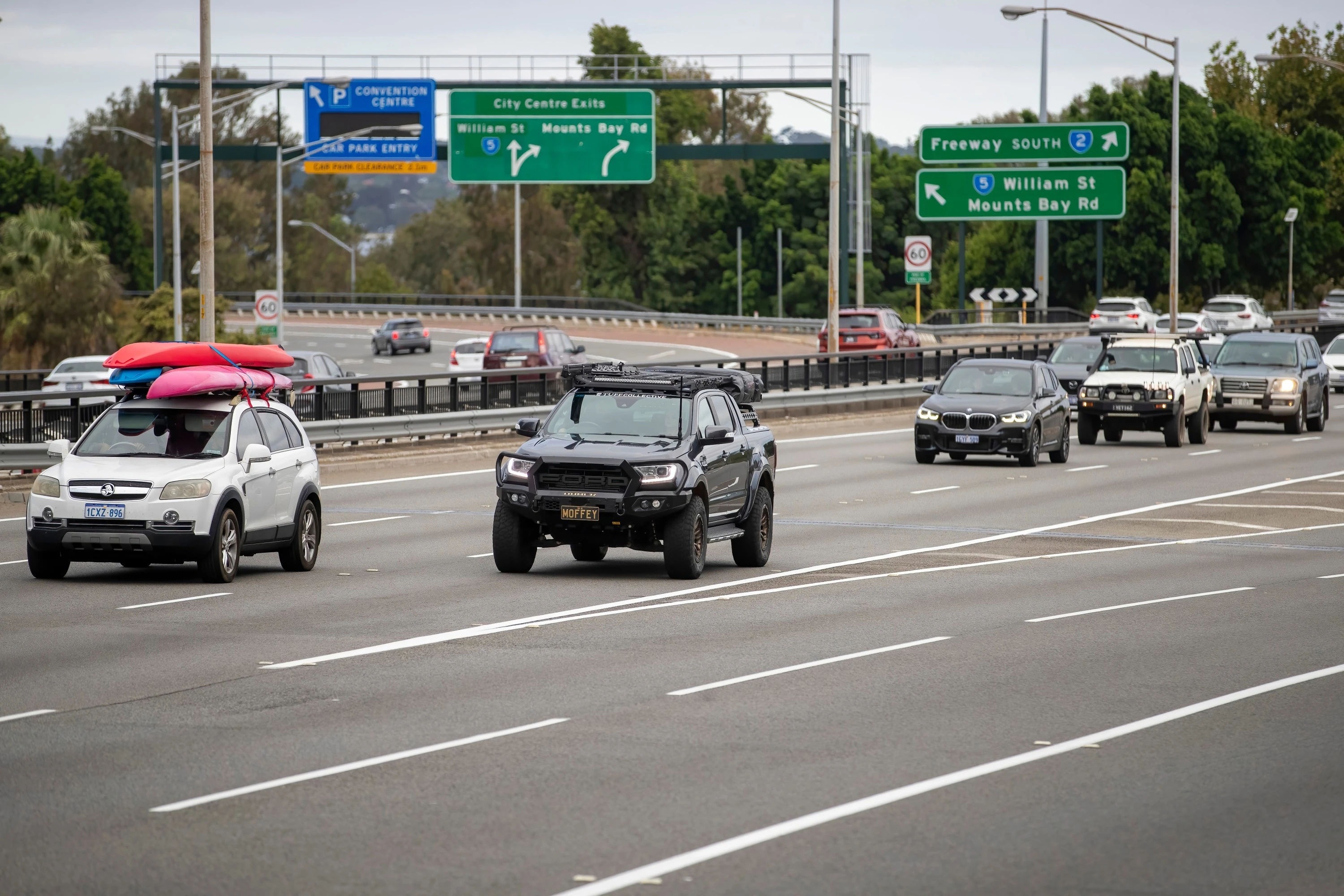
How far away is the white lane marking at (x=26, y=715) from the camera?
10570mm

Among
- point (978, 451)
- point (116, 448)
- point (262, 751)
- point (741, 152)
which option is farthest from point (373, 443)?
point (741, 152)

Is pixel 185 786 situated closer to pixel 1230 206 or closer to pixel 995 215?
pixel 995 215

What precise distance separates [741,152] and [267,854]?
57950 millimetres

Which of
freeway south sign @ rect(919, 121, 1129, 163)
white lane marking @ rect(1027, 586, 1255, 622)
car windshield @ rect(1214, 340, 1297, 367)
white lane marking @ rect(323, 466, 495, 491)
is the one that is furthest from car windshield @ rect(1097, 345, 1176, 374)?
freeway south sign @ rect(919, 121, 1129, 163)

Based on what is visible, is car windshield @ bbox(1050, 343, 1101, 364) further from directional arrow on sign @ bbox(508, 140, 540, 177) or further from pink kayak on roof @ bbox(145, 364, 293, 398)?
pink kayak on roof @ bbox(145, 364, 293, 398)

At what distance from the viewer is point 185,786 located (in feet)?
29.1

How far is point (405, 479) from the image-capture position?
30.2m

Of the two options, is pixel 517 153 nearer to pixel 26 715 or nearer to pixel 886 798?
pixel 26 715

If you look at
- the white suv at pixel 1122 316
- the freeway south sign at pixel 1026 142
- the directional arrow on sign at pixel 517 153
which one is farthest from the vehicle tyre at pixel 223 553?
the white suv at pixel 1122 316

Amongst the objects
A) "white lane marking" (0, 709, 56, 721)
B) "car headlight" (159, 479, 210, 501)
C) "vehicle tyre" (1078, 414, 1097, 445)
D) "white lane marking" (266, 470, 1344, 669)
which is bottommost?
"white lane marking" (266, 470, 1344, 669)

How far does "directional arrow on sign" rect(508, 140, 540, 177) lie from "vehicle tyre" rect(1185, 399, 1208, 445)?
26498 mm

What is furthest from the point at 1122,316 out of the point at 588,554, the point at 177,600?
the point at 177,600

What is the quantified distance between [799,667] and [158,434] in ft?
24.4

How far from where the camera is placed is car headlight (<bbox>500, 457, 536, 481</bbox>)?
17406 mm
